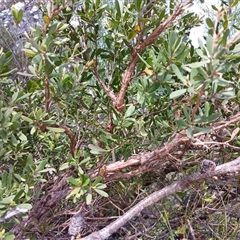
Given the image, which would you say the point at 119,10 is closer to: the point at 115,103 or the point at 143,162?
the point at 115,103

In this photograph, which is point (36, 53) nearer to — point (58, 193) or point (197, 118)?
point (197, 118)

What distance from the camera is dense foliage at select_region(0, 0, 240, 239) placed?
2.01 feet

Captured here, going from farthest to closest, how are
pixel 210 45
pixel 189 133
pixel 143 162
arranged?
pixel 143 162 → pixel 189 133 → pixel 210 45

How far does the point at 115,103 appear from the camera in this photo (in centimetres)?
85

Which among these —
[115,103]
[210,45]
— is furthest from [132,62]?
[210,45]

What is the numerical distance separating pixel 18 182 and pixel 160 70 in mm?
392

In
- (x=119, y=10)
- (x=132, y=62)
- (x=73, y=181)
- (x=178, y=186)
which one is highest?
(x=119, y=10)

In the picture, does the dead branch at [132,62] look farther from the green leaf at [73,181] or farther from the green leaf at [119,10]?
the green leaf at [73,181]

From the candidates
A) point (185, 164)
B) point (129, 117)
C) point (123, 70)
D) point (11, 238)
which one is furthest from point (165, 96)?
point (11, 238)

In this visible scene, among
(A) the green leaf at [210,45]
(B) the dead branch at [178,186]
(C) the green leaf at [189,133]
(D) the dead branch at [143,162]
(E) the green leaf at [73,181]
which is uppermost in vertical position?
(A) the green leaf at [210,45]

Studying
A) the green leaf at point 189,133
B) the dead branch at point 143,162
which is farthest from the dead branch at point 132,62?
the green leaf at point 189,133

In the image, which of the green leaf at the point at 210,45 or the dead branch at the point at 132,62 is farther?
the dead branch at the point at 132,62

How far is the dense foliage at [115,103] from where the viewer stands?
61 cm

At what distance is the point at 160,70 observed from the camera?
66 cm
